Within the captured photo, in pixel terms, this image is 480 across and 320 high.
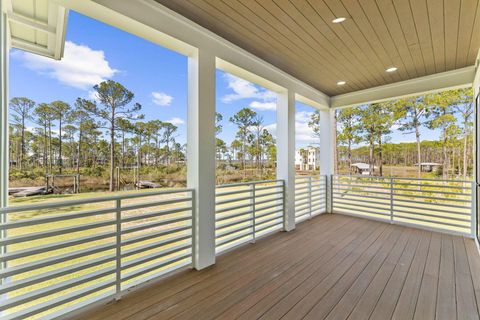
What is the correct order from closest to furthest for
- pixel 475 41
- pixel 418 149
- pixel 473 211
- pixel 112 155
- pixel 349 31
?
pixel 112 155 < pixel 349 31 < pixel 475 41 < pixel 473 211 < pixel 418 149

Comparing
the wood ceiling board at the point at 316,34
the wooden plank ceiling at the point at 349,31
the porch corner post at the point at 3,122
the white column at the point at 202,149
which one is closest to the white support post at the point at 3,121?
the porch corner post at the point at 3,122

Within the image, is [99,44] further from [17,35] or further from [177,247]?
[177,247]

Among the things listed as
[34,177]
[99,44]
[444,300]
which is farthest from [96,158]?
[444,300]

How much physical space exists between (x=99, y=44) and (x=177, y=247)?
236 centimetres

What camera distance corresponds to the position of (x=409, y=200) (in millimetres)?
4141

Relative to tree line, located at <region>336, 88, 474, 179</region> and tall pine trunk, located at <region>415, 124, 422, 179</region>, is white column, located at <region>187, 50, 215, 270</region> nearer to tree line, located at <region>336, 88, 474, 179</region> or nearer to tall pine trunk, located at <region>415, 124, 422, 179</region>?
tree line, located at <region>336, 88, 474, 179</region>

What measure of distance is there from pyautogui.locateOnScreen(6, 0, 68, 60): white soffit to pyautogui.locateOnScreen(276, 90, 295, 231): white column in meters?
3.05

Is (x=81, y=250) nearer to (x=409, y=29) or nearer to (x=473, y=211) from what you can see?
(x=409, y=29)

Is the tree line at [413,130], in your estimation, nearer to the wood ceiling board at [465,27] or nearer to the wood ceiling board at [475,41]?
the wood ceiling board at [475,41]

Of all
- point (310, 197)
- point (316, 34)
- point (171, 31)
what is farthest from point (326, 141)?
point (171, 31)

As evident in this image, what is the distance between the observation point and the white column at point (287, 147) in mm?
3775

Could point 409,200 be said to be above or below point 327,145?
below

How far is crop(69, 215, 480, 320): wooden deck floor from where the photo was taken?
178 centimetres

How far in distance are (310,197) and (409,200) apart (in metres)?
1.84
